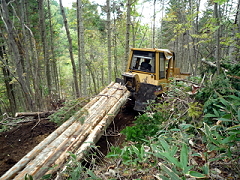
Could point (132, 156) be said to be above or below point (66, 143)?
above

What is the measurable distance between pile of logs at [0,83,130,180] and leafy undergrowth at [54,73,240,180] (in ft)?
2.12

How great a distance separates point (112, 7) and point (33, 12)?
610 cm

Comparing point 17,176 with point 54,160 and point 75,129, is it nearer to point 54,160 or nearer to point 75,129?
point 54,160

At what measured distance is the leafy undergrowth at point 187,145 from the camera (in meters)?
1.35

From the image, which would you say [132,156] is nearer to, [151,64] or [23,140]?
[23,140]

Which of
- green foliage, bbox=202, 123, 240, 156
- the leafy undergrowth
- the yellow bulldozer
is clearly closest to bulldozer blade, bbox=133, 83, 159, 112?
the yellow bulldozer

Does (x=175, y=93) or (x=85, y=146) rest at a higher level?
(x=175, y=93)

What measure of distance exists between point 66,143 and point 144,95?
2878 mm

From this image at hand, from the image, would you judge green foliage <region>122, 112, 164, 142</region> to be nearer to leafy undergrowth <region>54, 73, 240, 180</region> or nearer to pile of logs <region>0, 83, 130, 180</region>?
leafy undergrowth <region>54, 73, 240, 180</region>

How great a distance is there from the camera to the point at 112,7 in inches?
504

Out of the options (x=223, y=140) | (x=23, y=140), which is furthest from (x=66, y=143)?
(x=223, y=140)

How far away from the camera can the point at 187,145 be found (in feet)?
6.08

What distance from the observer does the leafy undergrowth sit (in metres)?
1.35

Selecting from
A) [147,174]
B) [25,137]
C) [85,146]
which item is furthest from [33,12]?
[147,174]
